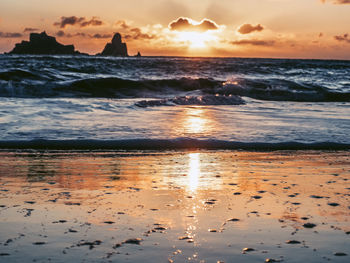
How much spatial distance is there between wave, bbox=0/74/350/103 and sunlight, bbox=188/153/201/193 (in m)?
8.44

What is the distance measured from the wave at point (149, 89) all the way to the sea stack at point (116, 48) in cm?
11982

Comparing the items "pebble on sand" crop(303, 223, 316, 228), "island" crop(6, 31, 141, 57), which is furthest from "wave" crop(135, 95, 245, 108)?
"island" crop(6, 31, 141, 57)

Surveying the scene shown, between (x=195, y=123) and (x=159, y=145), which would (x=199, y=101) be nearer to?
(x=195, y=123)

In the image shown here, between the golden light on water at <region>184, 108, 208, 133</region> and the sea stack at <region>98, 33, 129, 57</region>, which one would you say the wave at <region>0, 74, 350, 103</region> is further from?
the sea stack at <region>98, 33, 129, 57</region>

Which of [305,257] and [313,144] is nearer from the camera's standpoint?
[305,257]

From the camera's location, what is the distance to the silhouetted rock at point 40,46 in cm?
12394

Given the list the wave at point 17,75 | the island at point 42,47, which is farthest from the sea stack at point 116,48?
the wave at point 17,75

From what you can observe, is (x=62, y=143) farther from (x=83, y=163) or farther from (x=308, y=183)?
(x=308, y=183)

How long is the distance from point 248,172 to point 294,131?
246 centimetres

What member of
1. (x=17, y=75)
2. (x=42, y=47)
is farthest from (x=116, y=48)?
(x=17, y=75)

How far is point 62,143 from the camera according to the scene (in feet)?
15.4

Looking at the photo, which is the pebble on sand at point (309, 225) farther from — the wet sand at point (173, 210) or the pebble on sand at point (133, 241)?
the pebble on sand at point (133, 241)

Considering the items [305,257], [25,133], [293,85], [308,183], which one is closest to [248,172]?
[308,183]

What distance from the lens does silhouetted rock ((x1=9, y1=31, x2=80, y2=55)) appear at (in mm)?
123938
